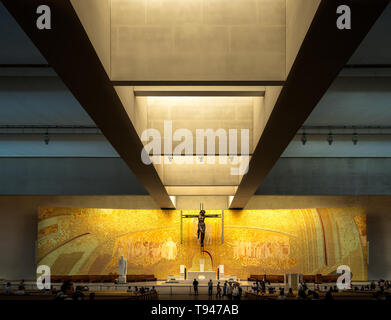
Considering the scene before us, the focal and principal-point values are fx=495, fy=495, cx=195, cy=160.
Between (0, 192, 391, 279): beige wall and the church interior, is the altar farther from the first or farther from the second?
(0, 192, 391, 279): beige wall

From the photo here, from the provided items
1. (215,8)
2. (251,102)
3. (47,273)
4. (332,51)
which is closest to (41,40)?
(215,8)

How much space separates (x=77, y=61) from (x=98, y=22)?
2.21ft

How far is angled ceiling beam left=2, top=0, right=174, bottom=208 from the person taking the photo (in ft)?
18.5

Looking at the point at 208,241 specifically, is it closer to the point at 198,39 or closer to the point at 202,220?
the point at 202,220

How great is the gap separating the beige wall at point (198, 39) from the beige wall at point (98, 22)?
195mm

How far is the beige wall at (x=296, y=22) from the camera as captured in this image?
20.4 feet

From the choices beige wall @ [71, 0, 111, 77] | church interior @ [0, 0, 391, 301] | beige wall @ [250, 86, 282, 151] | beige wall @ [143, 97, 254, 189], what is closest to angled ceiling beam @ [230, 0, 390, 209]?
church interior @ [0, 0, 391, 301]

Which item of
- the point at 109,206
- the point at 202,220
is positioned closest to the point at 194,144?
the point at 202,220

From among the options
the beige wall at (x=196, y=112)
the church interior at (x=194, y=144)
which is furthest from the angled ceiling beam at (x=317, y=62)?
the beige wall at (x=196, y=112)

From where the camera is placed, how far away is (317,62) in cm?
733
